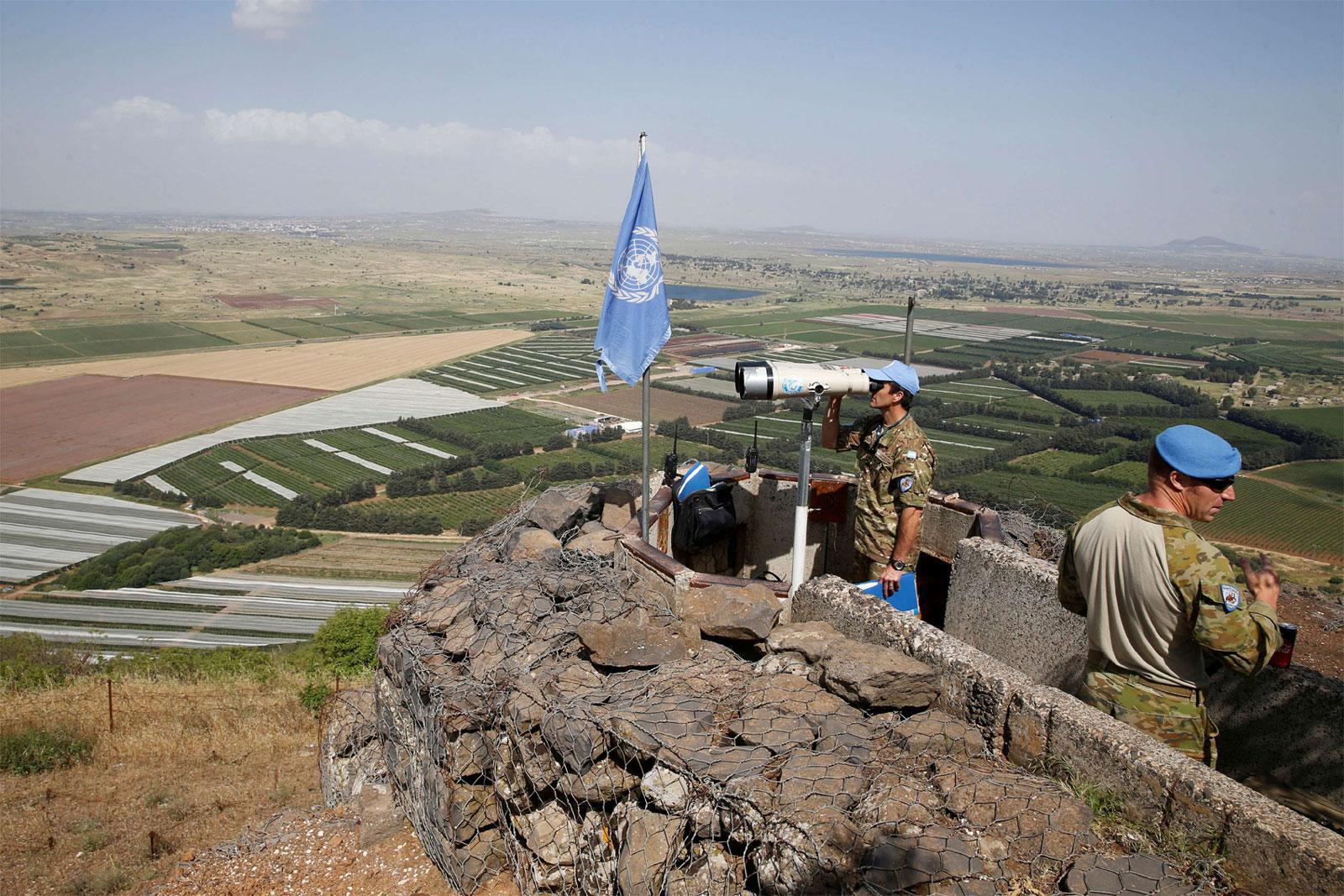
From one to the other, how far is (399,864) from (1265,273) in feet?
708

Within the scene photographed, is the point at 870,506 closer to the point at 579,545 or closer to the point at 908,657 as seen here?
the point at 908,657

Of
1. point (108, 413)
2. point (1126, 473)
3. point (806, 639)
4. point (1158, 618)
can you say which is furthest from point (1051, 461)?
point (108, 413)

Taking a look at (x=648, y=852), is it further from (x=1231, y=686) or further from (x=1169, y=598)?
(x=1231, y=686)

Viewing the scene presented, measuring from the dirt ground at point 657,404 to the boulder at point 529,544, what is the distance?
32869mm

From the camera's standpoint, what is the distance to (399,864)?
5.11 metres

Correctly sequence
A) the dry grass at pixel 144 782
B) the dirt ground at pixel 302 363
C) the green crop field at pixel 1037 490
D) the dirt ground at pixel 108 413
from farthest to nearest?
the dirt ground at pixel 302 363 → the dirt ground at pixel 108 413 → the green crop field at pixel 1037 490 → the dry grass at pixel 144 782

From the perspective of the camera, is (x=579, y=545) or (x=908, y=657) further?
(x=579, y=545)

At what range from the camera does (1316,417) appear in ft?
153

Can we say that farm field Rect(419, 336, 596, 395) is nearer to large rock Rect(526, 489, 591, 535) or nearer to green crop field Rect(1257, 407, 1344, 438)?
green crop field Rect(1257, 407, 1344, 438)

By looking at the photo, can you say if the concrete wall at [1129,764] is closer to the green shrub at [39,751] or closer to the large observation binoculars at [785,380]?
the large observation binoculars at [785,380]

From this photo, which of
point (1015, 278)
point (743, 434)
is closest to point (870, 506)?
point (743, 434)

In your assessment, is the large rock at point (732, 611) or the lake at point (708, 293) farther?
the lake at point (708, 293)

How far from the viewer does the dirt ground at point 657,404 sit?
1928 inches

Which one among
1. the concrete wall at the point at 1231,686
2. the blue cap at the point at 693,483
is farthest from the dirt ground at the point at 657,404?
the concrete wall at the point at 1231,686
